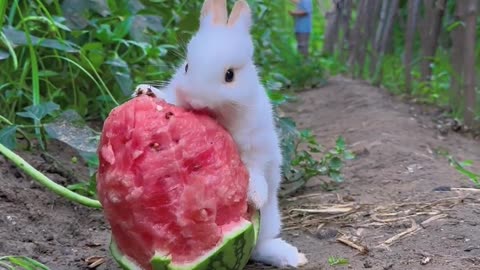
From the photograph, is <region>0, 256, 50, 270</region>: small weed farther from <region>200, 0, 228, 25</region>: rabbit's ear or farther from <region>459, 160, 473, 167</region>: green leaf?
<region>459, 160, 473, 167</region>: green leaf

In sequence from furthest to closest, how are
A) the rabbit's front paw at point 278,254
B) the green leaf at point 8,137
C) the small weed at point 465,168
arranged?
1. the small weed at point 465,168
2. the green leaf at point 8,137
3. the rabbit's front paw at point 278,254

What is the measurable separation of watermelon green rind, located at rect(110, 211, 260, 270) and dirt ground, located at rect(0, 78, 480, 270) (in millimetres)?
179

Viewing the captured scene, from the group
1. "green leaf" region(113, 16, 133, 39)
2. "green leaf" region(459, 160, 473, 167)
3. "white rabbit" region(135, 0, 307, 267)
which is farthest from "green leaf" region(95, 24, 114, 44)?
"green leaf" region(459, 160, 473, 167)

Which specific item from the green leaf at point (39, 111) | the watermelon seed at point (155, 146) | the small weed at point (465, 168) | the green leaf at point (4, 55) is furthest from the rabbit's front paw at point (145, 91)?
the small weed at point (465, 168)

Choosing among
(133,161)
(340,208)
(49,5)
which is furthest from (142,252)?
(49,5)

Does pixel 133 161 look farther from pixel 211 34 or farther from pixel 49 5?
pixel 49 5

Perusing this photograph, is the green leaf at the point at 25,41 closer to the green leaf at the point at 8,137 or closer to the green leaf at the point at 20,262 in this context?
the green leaf at the point at 8,137

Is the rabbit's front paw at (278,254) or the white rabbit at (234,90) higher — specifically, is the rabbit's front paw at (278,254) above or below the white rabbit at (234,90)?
below

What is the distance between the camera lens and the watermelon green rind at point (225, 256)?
1.50m

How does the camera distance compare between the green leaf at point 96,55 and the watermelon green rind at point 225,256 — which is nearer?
the watermelon green rind at point 225,256

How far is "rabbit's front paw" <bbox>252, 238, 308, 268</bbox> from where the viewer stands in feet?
5.70

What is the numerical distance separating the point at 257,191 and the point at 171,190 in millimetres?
196

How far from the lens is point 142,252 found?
1533 mm

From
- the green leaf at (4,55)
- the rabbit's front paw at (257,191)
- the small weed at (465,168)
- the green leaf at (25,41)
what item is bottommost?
the small weed at (465,168)
